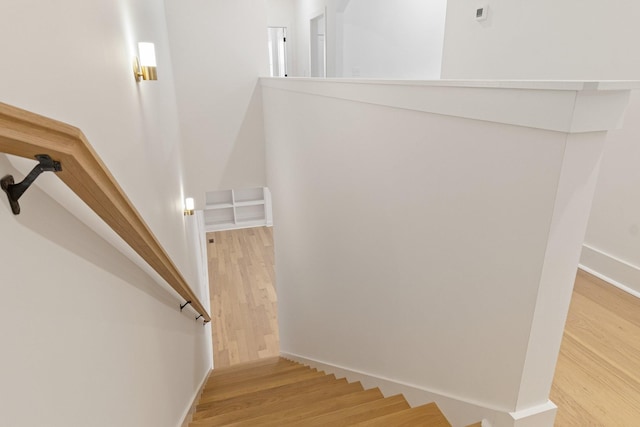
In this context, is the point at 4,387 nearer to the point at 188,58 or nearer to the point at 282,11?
the point at 188,58

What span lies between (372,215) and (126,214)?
136 cm

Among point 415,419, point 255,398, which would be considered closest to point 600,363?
point 415,419

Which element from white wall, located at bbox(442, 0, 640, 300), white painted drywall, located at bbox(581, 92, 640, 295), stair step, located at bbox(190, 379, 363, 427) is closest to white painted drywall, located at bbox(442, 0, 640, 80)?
white wall, located at bbox(442, 0, 640, 300)

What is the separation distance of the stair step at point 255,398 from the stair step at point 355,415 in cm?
73

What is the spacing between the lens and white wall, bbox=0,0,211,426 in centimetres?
74

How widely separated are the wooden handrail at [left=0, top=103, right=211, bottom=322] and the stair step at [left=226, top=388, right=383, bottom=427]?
1.31 metres

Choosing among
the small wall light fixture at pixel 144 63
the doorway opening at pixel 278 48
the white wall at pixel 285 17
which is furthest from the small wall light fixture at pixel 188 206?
the white wall at pixel 285 17

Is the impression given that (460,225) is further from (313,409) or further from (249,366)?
(249,366)

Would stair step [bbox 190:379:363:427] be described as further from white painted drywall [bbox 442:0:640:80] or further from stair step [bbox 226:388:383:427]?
white painted drywall [bbox 442:0:640:80]

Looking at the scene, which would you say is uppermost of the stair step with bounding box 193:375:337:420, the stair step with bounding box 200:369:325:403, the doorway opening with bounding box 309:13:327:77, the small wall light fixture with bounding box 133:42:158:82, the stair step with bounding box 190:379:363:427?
the doorway opening with bounding box 309:13:327:77

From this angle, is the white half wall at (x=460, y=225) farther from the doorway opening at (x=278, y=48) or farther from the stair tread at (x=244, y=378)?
the doorway opening at (x=278, y=48)

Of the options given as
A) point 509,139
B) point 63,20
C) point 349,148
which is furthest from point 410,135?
point 63,20

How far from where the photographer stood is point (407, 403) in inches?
79.7

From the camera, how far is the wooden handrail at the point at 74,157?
61 cm
